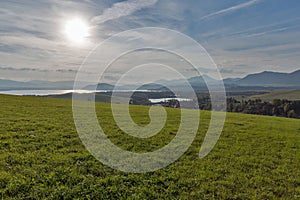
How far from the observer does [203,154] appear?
1437 centimetres

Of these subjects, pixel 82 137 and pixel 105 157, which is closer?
pixel 105 157

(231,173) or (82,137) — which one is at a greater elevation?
(82,137)

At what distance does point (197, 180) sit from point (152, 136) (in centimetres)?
808

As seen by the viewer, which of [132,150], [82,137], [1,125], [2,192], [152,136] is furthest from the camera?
[152,136]

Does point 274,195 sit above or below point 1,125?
below

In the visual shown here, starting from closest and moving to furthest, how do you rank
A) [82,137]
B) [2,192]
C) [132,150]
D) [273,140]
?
1. [2,192]
2. [132,150]
3. [82,137]
4. [273,140]

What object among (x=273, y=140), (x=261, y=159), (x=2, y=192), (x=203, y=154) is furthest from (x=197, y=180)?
(x=273, y=140)

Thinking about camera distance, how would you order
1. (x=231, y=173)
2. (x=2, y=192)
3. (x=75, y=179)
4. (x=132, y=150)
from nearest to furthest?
(x=2, y=192)
(x=75, y=179)
(x=231, y=173)
(x=132, y=150)

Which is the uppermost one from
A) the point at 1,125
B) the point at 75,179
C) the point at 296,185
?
the point at 1,125

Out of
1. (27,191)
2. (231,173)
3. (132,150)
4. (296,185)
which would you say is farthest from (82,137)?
(296,185)

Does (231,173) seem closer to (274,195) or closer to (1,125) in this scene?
(274,195)

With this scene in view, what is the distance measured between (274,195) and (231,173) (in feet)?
7.50

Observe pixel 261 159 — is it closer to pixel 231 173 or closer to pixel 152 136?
pixel 231 173

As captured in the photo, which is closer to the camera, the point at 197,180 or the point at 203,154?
the point at 197,180
